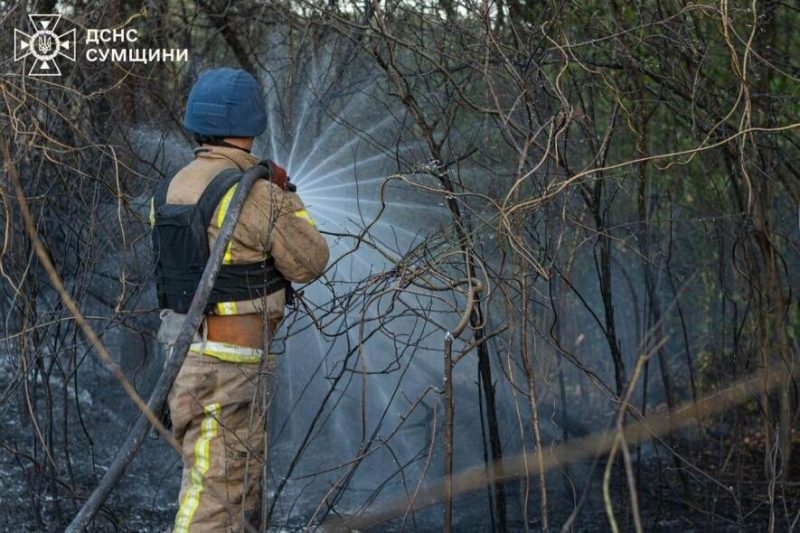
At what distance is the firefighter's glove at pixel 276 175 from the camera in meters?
3.79

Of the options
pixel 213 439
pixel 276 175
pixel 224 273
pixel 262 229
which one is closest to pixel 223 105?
pixel 276 175

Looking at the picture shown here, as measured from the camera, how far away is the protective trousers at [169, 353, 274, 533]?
3793 millimetres

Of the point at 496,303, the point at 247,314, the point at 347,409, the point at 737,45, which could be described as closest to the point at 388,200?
the point at 496,303

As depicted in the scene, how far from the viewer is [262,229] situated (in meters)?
3.76

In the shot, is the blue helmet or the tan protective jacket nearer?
the tan protective jacket

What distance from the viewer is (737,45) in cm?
501

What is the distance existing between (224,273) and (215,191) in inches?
11.0

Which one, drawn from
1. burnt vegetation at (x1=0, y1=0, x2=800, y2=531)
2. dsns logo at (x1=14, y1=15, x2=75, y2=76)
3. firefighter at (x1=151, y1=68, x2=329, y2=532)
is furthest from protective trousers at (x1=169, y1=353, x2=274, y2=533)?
dsns logo at (x1=14, y1=15, x2=75, y2=76)

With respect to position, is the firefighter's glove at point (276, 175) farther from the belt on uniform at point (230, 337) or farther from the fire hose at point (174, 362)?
the belt on uniform at point (230, 337)

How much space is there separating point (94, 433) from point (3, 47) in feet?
7.81

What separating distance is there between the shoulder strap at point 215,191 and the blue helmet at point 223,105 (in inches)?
7.6

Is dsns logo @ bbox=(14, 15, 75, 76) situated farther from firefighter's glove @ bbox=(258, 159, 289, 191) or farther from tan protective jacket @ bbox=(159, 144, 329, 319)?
firefighter's glove @ bbox=(258, 159, 289, 191)

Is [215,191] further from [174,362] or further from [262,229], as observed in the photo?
[174,362]

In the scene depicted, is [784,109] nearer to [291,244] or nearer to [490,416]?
[490,416]
